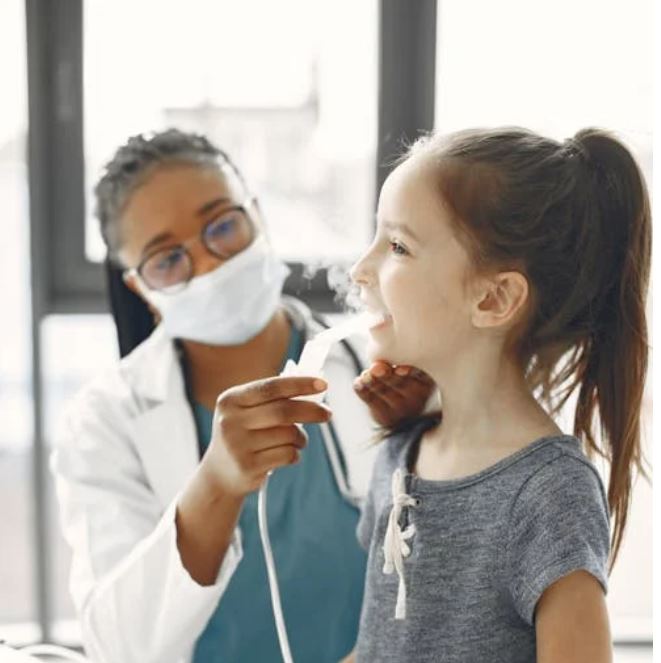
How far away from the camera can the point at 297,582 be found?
142cm

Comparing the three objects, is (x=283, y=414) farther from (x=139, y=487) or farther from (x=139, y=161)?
(x=139, y=161)

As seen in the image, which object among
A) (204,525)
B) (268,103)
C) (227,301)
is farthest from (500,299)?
(268,103)

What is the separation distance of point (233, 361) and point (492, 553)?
2.25 ft

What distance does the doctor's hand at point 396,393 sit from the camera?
1151 mm

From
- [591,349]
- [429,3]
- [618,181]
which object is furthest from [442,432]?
[429,3]

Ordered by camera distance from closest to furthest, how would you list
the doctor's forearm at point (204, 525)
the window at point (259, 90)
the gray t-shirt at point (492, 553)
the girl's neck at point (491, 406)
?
the gray t-shirt at point (492, 553), the girl's neck at point (491, 406), the doctor's forearm at point (204, 525), the window at point (259, 90)

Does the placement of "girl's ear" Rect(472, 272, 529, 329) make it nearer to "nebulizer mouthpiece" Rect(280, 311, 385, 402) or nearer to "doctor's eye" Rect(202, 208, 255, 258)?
"nebulizer mouthpiece" Rect(280, 311, 385, 402)

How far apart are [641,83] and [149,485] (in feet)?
4.86

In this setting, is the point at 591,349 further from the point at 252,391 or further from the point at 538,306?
the point at 252,391

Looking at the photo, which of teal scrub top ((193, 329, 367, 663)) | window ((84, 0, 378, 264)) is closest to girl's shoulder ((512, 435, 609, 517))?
teal scrub top ((193, 329, 367, 663))

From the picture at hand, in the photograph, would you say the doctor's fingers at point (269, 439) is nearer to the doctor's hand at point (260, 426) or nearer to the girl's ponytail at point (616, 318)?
the doctor's hand at point (260, 426)

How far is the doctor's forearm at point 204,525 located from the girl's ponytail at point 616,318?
380 millimetres

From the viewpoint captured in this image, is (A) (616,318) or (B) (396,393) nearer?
(A) (616,318)

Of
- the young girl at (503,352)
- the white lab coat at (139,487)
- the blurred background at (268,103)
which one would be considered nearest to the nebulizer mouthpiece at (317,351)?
the young girl at (503,352)
